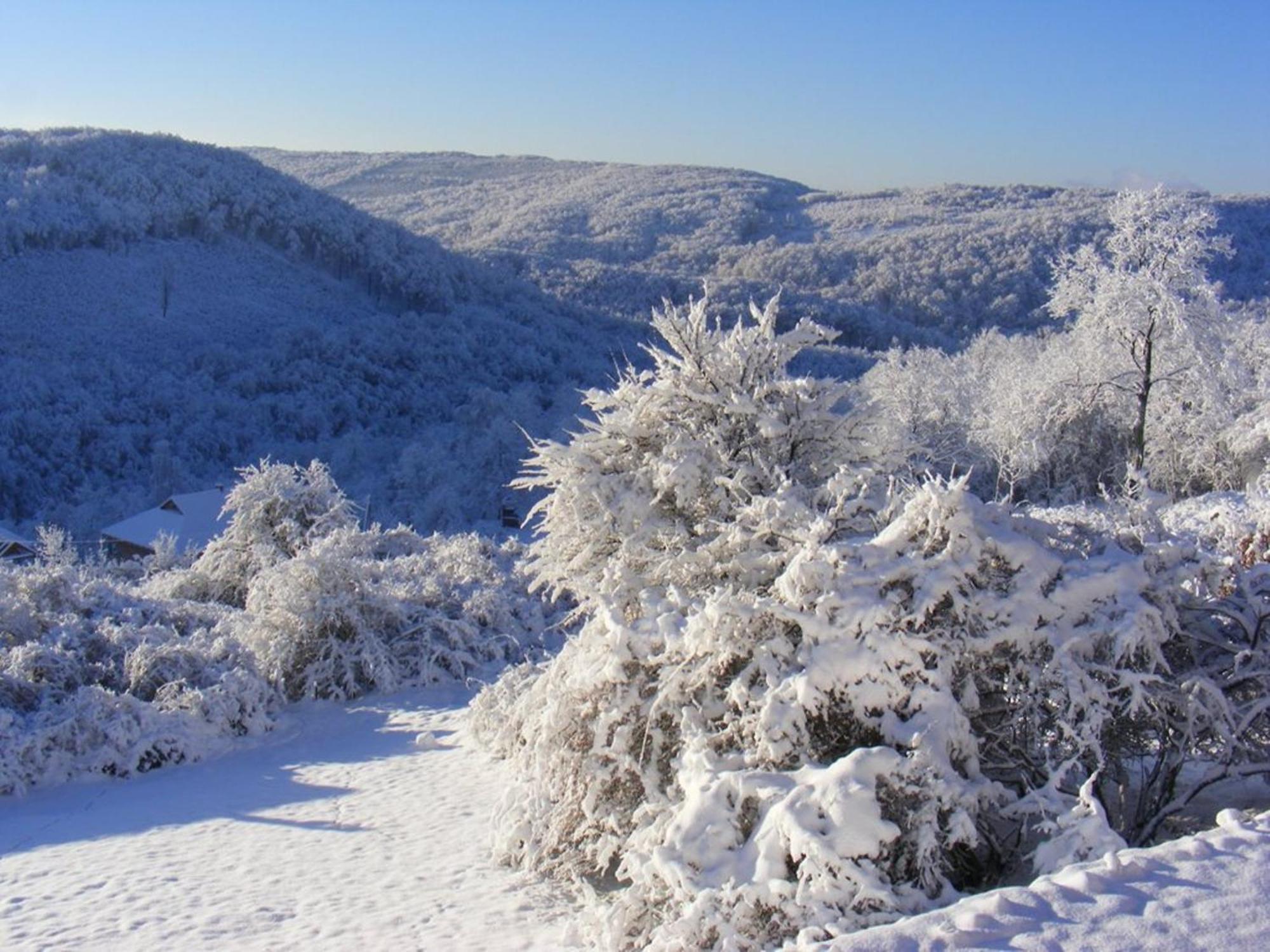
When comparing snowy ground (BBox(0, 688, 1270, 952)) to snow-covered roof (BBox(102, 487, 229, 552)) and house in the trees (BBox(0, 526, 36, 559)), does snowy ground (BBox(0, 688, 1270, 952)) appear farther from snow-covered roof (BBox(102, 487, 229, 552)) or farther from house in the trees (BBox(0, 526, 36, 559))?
snow-covered roof (BBox(102, 487, 229, 552))

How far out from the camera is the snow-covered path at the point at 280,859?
305 inches

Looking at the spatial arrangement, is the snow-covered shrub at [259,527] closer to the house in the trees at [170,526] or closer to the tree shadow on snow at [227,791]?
the tree shadow on snow at [227,791]

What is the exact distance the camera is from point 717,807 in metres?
6.52

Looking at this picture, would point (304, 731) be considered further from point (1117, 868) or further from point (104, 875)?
point (1117, 868)

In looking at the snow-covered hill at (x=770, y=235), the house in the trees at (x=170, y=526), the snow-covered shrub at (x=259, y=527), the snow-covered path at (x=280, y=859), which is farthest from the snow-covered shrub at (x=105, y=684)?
the snow-covered hill at (x=770, y=235)

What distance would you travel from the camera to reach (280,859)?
9.48 m

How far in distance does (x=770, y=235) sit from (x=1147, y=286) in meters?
101

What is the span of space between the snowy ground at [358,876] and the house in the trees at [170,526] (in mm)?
22221

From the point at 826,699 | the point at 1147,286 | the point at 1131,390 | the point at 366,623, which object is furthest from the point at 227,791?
the point at 1131,390

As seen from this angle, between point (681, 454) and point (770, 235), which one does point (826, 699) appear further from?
point (770, 235)

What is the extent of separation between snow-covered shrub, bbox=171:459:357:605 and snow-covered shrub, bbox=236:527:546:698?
2.53 m

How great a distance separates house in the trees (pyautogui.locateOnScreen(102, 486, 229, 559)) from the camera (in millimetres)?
34406

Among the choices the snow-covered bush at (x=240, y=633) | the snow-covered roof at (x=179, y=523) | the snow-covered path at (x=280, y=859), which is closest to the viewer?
the snow-covered path at (x=280, y=859)

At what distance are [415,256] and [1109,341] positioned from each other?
215 feet
